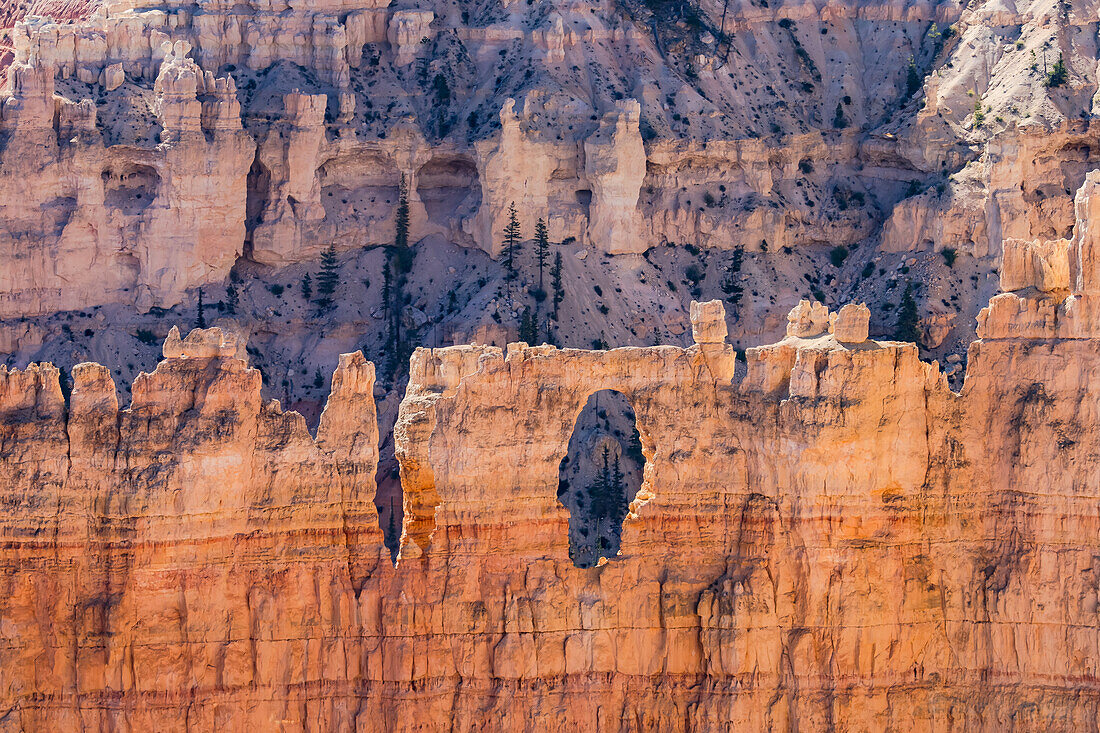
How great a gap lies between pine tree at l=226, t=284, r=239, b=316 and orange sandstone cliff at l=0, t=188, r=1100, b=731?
4139 centimetres

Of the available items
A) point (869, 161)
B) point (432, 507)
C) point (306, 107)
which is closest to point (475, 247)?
point (306, 107)

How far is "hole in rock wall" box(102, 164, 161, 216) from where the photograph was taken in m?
123

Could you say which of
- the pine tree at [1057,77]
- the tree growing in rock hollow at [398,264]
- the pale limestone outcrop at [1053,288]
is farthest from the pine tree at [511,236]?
the pale limestone outcrop at [1053,288]

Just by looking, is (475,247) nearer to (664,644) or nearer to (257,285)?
(257,285)

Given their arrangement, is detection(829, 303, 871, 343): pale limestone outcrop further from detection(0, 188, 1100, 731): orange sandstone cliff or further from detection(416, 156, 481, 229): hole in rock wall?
detection(416, 156, 481, 229): hole in rock wall

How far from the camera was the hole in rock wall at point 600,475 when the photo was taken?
4365 inches

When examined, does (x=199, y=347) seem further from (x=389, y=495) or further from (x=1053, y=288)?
(x=389, y=495)

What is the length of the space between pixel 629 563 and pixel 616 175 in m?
43.7

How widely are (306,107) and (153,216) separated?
25.0ft

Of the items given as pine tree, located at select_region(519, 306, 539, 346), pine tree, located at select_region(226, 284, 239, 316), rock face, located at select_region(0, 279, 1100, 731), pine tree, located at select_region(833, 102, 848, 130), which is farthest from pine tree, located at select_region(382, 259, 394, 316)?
rock face, located at select_region(0, 279, 1100, 731)

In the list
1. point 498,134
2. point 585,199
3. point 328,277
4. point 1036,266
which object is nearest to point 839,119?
point 585,199

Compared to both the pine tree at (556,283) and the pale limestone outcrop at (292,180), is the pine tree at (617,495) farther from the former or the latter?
the pale limestone outcrop at (292,180)

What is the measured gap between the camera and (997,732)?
271 feet

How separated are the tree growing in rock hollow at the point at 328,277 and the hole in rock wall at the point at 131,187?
304 inches
